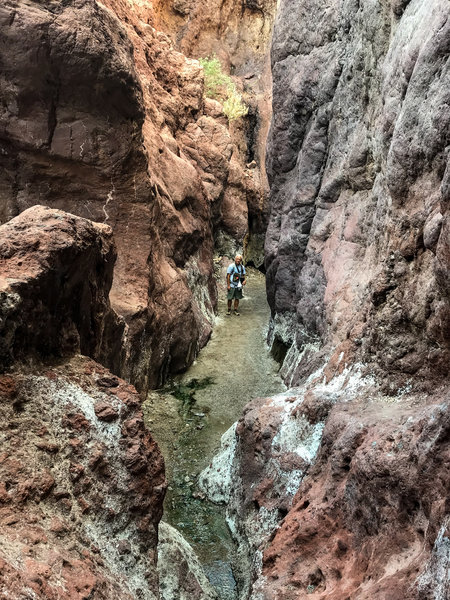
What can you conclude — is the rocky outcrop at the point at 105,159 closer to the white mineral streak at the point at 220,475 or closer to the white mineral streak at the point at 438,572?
the white mineral streak at the point at 220,475

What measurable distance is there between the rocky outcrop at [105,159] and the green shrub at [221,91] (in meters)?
8.48

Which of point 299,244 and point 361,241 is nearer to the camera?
point 361,241

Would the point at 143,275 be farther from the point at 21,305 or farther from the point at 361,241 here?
the point at 21,305

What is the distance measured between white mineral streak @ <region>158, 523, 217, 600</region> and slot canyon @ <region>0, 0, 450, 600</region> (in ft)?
0.08

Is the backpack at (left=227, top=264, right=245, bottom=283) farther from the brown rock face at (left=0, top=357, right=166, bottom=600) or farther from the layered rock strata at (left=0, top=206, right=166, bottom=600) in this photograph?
the brown rock face at (left=0, top=357, right=166, bottom=600)

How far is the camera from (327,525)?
12.3ft

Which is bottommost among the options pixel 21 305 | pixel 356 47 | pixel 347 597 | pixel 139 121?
pixel 347 597

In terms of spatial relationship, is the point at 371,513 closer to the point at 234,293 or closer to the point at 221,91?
the point at 234,293

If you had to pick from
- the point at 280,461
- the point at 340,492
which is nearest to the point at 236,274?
the point at 280,461

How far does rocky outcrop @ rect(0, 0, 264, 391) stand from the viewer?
6246 millimetres

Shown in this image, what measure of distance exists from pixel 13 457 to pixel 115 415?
0.71 metres

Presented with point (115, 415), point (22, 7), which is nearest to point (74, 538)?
point (115, 415)

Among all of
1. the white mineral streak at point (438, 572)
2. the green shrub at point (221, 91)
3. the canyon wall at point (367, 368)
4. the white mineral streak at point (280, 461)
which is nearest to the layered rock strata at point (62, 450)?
the canyon wall at point (367, 368)

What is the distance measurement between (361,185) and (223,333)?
16.6 ft
